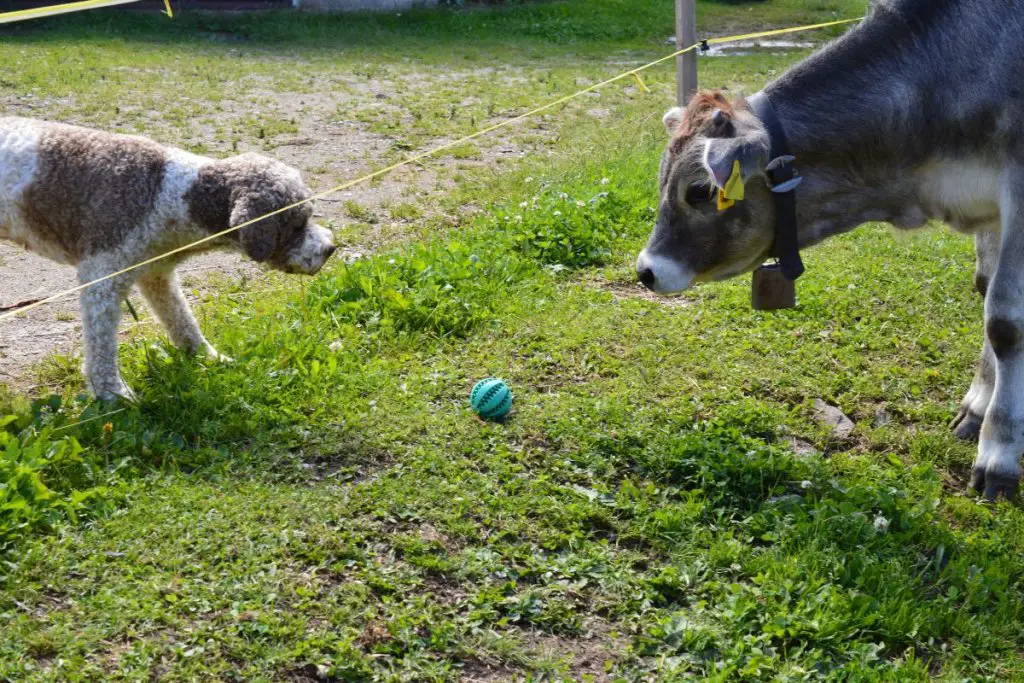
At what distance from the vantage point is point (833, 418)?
5.09 metres

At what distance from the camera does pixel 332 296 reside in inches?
230

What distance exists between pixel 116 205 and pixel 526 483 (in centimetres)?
232

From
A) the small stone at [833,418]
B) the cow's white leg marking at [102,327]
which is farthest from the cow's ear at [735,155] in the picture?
the cow's white leg marking at [102,327]

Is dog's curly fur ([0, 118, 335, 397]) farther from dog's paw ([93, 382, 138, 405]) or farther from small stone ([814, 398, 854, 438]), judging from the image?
small stone ([814, 398, 854, 438])

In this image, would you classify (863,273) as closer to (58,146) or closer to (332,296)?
(332,296)

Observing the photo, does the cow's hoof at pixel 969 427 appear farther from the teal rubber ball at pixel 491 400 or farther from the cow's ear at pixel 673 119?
the teal rubber ball at pixel 491 400

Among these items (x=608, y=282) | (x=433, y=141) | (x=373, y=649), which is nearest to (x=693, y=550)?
(x=373, y=649)

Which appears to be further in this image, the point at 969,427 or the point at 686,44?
the point at 686,44

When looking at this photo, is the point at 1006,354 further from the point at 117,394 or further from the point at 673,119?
the point at 117,394

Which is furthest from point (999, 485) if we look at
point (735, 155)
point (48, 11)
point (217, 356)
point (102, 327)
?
point (48, 11)

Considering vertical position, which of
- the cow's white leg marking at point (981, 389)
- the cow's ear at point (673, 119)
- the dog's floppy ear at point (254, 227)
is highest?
the cow's ear at point (673, 119)

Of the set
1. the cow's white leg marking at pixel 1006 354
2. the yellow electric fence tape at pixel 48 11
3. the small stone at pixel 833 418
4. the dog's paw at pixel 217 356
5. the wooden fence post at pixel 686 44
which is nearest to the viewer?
the cow's white leg marking at pixel 1006 354

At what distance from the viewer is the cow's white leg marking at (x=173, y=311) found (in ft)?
17.0

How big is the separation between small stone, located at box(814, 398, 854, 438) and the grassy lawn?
50 mm
